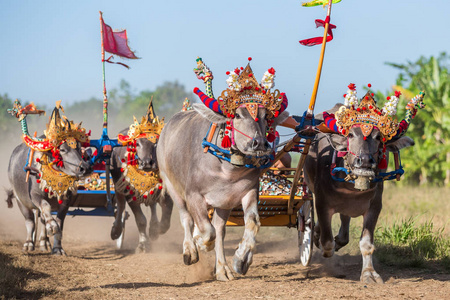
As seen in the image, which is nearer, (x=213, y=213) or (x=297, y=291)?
(x=297, y=291)

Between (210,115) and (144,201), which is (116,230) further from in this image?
(210,115)

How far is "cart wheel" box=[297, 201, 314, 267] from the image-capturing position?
26.1 ft

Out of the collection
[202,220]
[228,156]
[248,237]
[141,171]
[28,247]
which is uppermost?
[228,156]

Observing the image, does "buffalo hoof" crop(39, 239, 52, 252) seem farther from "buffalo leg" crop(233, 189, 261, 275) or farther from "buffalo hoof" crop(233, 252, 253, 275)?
"buffalo hoof" crop(233, 252, 253, 275)

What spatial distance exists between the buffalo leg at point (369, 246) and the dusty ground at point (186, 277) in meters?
0.15

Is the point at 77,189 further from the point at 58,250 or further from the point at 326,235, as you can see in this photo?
the point at 326,235

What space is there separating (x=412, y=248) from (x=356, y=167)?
2.83 m

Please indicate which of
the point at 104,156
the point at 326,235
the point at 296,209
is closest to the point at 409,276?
the point at 326,235

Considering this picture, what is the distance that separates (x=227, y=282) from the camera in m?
6.58

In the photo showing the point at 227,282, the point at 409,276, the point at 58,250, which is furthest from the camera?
the point at 58,250

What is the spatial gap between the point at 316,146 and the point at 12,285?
13.0 ft

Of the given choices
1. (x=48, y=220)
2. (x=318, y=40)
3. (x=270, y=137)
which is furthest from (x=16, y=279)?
(x=318, y=40)

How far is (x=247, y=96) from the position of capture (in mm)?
Answer: 6188

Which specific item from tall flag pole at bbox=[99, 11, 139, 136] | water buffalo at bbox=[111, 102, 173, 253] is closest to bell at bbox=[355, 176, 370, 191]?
water buffalo at bbox=[111, 102, 173, 253]
